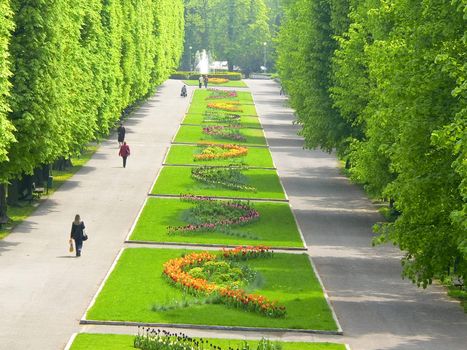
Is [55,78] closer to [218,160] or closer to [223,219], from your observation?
[223,219]

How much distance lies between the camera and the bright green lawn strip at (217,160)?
67.3 m

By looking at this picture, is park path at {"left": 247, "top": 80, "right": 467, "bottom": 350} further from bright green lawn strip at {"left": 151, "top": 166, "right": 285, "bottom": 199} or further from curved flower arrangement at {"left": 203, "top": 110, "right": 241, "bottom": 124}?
curved flower arrangement at {"left": 203, "top": 110, "right": 241, "bottom": 124}

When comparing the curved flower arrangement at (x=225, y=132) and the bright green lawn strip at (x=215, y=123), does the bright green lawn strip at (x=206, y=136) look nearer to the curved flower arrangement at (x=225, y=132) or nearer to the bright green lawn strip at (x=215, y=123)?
the curved flower arrangement at (x=225, y=132)

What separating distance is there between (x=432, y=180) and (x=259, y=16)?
166m

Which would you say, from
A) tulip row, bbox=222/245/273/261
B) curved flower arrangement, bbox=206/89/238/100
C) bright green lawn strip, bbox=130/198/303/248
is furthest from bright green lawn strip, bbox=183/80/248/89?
tulip row, bbox=222/245/273/261

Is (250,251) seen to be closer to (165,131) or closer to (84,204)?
(84,204)

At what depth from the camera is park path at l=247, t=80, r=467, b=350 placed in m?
29.1

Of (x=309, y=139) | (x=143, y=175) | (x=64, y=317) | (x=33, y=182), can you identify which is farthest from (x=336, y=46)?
(x=64, y=317)

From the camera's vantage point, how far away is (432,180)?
28625 mm

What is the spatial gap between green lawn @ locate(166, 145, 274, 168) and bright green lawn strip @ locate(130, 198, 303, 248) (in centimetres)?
1543

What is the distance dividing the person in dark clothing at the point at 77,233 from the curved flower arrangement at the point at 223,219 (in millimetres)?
5640

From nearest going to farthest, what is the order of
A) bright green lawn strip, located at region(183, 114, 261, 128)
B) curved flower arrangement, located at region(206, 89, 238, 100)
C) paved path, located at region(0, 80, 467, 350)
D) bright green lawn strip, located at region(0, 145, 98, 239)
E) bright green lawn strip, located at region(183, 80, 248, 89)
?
paved path, located at region(0, 80, 467, 350)
bright green lawn strip, located at region(0, 145, 98, 239)
bright green lawn strip, located at region(183, 114, 261, 128)
curved flower arrangement, located at region(206, 89, 238, 100)
bright green lawn strip, located at region(183, 80, 248, 89)

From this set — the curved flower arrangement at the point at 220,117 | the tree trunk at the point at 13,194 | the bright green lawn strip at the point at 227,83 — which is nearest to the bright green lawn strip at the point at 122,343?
the tree trunk at the point at 13,194

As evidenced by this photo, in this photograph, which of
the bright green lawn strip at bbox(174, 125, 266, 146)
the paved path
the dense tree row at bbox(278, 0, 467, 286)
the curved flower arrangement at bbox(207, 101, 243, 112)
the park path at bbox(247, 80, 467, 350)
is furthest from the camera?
the curved flower arrangement at bbox(207, 101, 243, 112)
